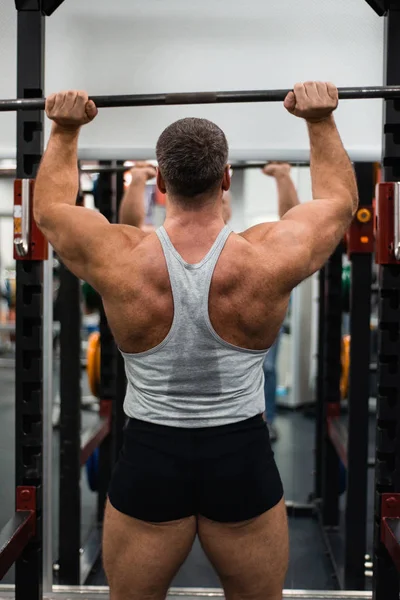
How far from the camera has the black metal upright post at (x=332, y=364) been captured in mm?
3273

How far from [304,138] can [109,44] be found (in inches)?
32.2

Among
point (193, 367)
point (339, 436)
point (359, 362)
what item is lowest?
point (339, 436)

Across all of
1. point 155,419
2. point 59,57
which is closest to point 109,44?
point 59,57

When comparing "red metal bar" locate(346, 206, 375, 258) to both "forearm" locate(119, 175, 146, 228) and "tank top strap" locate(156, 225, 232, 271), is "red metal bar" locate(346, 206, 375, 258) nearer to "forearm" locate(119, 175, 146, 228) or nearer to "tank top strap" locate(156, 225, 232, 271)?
"forearm" locate(119, 175, 146, 228)

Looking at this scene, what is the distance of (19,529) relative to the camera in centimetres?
174

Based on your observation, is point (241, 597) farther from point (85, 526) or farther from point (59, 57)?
point (85, 526)

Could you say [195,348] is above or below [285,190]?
below

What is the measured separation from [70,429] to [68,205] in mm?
1390

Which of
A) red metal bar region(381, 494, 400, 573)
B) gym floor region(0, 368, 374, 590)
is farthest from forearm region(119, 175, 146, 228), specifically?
gym floor region(0, 368, 374, 590)

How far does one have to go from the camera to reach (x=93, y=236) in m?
1.46

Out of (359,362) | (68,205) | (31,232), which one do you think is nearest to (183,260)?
(68,205)

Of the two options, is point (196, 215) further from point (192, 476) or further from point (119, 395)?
point (119, 395)

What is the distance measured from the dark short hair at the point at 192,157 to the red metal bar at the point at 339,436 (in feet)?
5.45

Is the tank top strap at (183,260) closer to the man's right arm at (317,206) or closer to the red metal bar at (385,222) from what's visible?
the man's right arm at (317,206)
